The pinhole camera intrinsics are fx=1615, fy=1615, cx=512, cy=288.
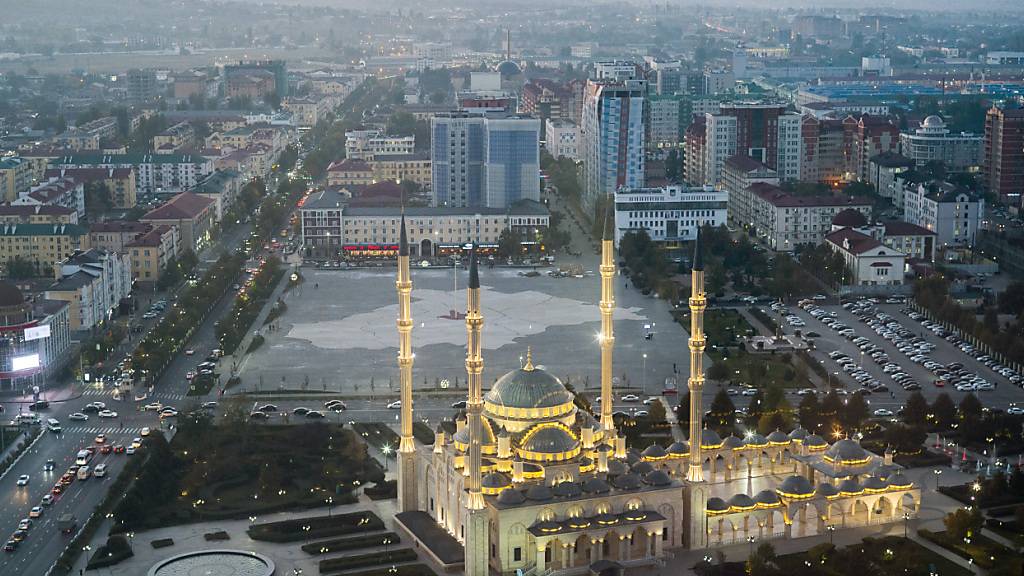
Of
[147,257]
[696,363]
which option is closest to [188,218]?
[147,257]

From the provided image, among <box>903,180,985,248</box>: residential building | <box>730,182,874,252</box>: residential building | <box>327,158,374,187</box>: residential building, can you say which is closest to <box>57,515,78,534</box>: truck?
<box>730,182,874,252</box>: residential building

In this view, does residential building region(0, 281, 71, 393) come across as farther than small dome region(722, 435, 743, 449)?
Yes

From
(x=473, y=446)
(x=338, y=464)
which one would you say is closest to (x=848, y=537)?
(x=473, y=446)

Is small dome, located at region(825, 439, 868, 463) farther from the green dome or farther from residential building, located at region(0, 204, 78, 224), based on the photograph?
residential building, located at region(0, 204, 78, 224)

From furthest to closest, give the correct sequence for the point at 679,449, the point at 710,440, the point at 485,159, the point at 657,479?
the point at 485,159, the point at 710,440, the point at 679,449, the point at 657,479

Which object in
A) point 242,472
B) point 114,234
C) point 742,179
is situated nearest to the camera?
point 242,472

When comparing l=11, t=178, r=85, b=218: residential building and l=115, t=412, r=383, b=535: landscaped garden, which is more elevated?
l=11, t=178, r=85, b=218: residential building

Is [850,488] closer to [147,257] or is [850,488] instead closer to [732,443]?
[732,443]
